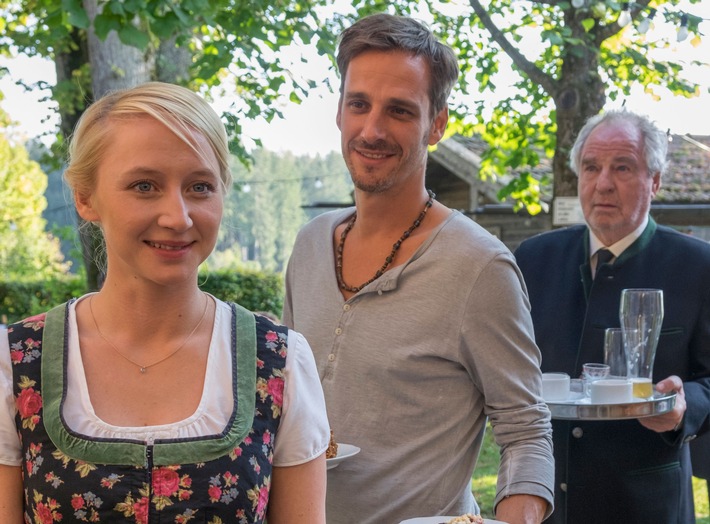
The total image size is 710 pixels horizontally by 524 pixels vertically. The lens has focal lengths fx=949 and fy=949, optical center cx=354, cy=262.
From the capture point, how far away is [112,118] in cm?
178


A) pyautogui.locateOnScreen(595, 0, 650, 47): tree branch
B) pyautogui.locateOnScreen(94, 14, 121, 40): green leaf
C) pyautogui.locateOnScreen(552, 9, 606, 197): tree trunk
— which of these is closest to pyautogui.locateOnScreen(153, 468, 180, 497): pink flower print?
pyautogui.locateOnScreen(94, 14, 121, 40): green leaf

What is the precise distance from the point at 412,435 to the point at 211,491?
0.84m

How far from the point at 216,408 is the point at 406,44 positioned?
119 cm

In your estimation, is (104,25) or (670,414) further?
(104,25)

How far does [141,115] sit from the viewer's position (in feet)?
5.82

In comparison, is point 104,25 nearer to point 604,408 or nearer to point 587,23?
point 587,23

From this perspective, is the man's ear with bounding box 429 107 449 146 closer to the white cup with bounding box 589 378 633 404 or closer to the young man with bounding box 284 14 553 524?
the young man with bounding box 284 14 553 524

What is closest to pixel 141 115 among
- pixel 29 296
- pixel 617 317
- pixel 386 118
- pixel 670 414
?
pixel 386 118

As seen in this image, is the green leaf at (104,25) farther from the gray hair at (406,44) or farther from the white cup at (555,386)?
the white cup at (555,386)

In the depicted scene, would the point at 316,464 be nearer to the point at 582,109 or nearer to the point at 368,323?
the point at 368,323

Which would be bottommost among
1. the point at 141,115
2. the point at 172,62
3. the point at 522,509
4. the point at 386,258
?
the point at 522,509

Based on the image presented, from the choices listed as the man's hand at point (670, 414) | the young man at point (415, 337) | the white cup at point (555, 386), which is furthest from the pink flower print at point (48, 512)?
the man's hand at point (670, 414)

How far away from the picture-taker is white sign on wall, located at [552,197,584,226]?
8.46 m

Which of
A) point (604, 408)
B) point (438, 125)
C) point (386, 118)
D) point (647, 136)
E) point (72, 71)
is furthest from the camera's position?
point (72, 71)
